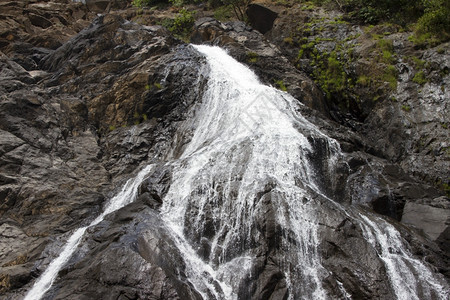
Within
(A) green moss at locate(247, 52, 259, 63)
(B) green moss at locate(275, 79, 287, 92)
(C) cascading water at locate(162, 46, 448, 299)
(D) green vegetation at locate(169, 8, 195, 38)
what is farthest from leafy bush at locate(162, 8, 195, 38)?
(C) cascading water at locate(162, 46, 448, 299)

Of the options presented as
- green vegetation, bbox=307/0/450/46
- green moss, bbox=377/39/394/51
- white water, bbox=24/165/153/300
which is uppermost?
green vegetation, bbox=307/0/450/46

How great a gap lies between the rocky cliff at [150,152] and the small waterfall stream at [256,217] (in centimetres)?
26

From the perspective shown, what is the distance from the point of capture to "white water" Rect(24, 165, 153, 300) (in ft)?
32.0

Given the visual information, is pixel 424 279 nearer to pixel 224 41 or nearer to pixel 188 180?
pixel 188 180

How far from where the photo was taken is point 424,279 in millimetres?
9141

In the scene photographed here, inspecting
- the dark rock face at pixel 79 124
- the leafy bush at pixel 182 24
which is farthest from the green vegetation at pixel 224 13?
the dark rock face at pixel 79 124

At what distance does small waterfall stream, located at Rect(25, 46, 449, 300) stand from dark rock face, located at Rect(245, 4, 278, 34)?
46.5ft

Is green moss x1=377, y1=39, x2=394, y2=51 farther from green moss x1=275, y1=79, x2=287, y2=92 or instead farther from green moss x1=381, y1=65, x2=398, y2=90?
green moss x1=275, y1=79, x2=287, y2=92

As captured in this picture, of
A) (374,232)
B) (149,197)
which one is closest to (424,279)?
(374,232)

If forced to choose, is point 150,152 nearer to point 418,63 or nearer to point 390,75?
point 390,75

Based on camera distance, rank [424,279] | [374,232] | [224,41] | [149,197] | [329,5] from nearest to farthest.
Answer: [424,279]
[374,232]
[149,197]
[224,41]
[329,5]

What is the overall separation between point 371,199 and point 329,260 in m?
4.02

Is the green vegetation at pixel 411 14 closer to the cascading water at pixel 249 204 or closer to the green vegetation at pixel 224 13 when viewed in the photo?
the green vegetation at pixel 224 13

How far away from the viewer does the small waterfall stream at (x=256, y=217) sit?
9234mm
